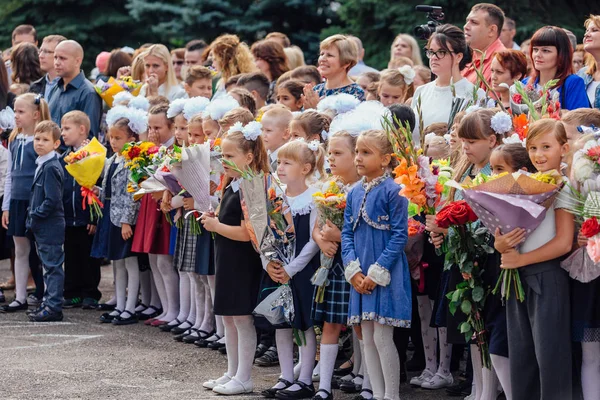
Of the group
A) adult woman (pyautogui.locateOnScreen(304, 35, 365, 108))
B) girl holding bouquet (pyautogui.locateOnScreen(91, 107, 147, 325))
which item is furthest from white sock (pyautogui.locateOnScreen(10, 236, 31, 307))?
adult woman (pyautogui.locateOnScreen(304, 35, 365, 108))

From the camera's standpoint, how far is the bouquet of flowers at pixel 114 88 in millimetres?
11539

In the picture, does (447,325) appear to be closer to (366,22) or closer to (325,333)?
(325,333)

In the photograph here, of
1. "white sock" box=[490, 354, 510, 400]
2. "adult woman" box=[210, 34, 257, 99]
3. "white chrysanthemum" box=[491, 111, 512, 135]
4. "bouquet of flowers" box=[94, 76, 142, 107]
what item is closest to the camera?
"white sock" box=[490, 354, 510, 400]

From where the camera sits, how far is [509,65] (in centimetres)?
826

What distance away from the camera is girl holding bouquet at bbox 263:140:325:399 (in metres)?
7.10

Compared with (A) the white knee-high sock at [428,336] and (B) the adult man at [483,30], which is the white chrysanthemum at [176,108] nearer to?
(B) the adult man at [483,30]

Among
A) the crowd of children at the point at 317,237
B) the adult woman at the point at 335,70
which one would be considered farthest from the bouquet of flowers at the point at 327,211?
the adult woman at the point at 335,70

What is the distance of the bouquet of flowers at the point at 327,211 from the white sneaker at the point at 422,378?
1015 mm

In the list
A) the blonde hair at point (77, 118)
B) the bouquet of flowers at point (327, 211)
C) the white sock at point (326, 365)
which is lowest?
the white sock at point (326, 365)

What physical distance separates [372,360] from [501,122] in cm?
172

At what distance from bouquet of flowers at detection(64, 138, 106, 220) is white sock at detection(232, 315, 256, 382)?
3206 millimetres

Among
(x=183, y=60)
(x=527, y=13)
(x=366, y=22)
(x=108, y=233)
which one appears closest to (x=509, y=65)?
(x=108, y=233)

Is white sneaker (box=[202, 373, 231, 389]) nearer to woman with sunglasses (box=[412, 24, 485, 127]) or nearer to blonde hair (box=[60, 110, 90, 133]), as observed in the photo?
woman with sunglasses (box=[412, 24, 485, 127])

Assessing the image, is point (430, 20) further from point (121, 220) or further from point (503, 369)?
point (503, 369)
